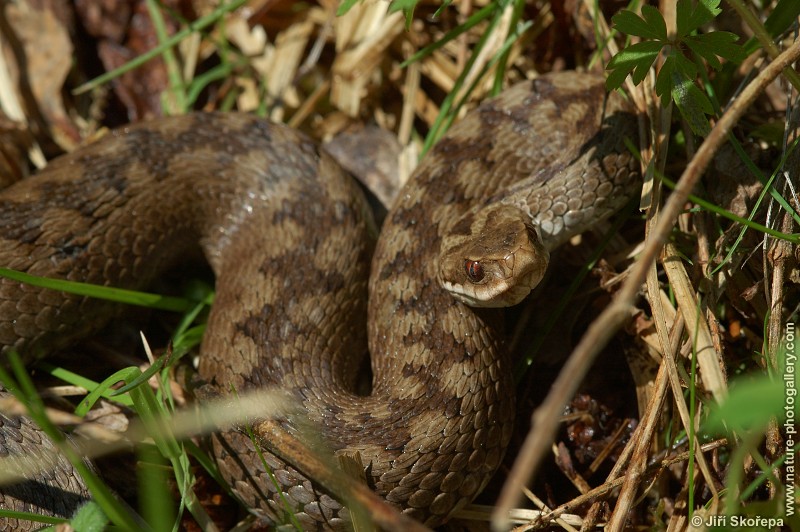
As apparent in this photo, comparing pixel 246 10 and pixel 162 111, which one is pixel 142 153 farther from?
pixel 246 10

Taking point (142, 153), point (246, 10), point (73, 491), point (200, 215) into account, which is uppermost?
point (246, 10)

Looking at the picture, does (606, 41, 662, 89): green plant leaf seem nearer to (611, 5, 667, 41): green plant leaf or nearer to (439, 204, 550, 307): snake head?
(611, 5, 667, 41): green plant leaf

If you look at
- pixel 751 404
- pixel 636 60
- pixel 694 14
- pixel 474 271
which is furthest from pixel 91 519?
pixel 694 14

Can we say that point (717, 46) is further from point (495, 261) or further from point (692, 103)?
point (495, 261)

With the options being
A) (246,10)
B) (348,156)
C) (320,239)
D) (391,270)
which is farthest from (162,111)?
(391,270)

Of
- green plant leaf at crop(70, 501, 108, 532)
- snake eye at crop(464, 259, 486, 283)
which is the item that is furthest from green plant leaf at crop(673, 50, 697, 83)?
green plant leaf at crop(70, 501, 108, 532)

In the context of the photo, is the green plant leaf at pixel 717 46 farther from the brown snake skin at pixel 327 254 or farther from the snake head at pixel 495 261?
the snake head at pixel 495 261

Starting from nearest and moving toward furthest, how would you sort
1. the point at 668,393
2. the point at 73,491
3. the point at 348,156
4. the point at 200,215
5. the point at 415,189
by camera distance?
1. the point at 73,491
2. the point at 668,393
3. the point at 415,189
4. the point at 200,215
5. the point at 348,156
